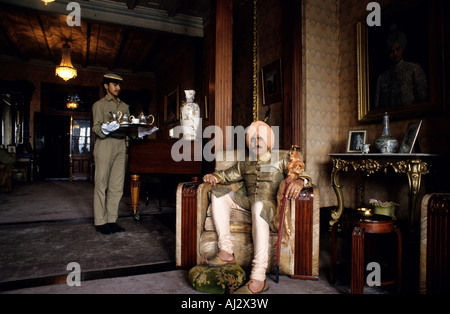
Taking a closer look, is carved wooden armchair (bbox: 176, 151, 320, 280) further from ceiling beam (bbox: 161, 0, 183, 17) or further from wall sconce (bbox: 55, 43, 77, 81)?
wall sconce (bbox: 55, 43, 77, 81)

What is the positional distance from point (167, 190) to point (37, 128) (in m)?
6.16

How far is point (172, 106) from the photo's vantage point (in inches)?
361

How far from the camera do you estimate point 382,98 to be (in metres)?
3.58

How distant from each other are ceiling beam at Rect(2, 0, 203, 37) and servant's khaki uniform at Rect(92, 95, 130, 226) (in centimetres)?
365

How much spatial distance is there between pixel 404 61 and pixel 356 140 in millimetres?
1012

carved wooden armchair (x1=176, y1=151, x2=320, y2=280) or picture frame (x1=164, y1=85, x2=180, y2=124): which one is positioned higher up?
picture frame (x1=164, y1=85, x2=180, y2=124)

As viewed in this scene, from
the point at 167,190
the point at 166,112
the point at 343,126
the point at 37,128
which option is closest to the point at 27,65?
the point at 37,128

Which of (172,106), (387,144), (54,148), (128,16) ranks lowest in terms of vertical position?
(387,144)

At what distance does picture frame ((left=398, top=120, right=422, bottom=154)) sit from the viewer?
2.88 m

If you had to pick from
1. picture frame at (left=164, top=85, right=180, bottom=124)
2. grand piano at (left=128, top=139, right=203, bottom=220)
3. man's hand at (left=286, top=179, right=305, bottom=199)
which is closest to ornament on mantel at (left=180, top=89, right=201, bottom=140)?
grand piano at (left=128, top=139, right=203, bottom=220)

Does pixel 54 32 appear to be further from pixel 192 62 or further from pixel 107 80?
pixel 107 80

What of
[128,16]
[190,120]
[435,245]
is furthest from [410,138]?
[128,16]

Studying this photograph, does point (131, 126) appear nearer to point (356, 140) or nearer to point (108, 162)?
point (108, 162)
